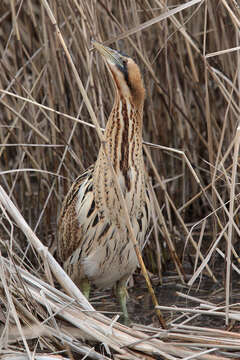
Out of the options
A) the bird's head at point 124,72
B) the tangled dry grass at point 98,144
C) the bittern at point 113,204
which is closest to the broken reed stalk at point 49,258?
the tangled dry grass at point 98,144

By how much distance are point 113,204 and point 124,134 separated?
1.07 feet

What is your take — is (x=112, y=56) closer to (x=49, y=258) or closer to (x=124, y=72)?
(x=124, y=72)

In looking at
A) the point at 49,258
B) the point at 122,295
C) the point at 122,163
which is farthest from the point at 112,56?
the point at 122,295

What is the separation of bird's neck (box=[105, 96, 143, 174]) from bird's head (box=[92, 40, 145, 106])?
0.03 meters

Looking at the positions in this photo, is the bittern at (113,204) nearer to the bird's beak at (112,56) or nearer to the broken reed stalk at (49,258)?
the bird's beak at (112,56)

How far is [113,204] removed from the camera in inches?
123

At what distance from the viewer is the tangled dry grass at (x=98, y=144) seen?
284 centimetres

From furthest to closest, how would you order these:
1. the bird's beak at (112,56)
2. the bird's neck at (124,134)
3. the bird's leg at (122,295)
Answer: the bird's leg at (122,295) → the bird's neck at (124,134) → the bird's beak at (112,56)

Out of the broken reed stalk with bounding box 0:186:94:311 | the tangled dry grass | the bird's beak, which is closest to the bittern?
the bird's beak

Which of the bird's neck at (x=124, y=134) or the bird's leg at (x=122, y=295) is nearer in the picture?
the bird's neck at (x=124, y=134)

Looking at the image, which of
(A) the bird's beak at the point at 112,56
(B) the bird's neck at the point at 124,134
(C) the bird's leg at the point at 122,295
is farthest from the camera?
(C) the bird's leg at the point at 122,295

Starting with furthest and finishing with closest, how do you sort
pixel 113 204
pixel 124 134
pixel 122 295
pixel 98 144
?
pixel 98 144 < pixel 122 295 < pixel 113 204 < pixel 124 134

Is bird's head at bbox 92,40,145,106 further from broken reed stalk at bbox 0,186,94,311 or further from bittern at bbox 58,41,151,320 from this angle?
broken reed stalk at bbox 0,186,94,311

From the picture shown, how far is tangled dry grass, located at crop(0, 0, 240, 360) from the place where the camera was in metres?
2.84
